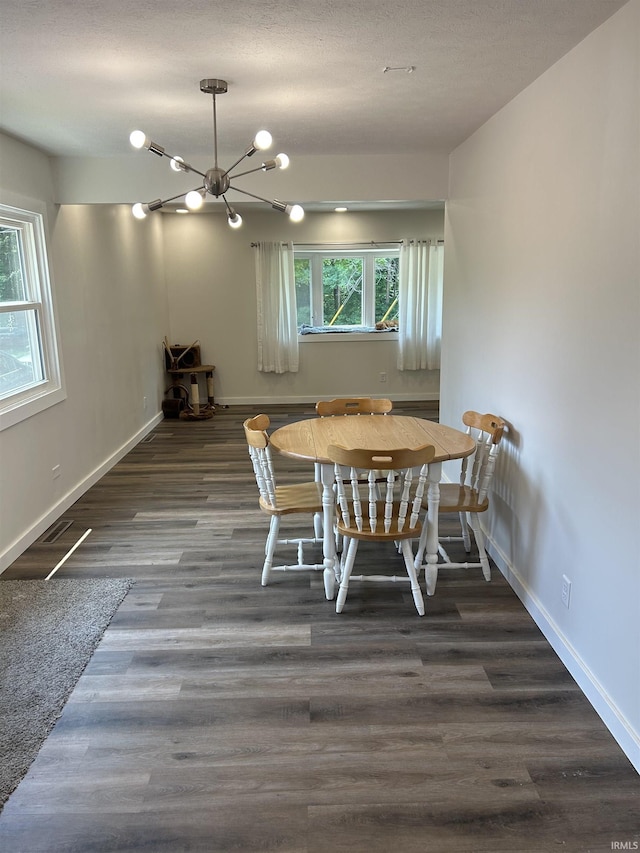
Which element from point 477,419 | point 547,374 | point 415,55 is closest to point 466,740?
point 547,374

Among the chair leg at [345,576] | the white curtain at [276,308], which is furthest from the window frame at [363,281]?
the chair leg at [345,576]

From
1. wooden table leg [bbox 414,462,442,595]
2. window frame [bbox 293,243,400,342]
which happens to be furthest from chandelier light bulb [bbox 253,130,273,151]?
window frame [bbox 293,243,400,342]

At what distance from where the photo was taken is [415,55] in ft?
7.41

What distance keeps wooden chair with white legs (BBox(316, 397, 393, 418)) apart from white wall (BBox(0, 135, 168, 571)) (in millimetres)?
1829

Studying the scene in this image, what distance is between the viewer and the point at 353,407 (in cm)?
404

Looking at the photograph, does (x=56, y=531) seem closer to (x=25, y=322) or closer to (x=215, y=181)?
(x=25, y=322)

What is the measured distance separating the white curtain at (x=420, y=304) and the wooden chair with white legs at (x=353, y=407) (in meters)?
3.58

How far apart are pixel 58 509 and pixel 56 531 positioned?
286 mm

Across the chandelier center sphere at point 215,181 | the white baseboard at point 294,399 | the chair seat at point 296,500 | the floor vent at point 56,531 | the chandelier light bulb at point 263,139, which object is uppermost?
the chandelier light bulb at point 263,139

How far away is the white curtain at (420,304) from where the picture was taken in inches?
285

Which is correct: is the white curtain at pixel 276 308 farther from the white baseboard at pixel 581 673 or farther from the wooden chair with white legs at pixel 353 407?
the white baseboard at pixel 581 673

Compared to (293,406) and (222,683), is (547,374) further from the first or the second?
(293,406)

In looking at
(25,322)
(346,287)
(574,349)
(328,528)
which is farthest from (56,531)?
(346,287)

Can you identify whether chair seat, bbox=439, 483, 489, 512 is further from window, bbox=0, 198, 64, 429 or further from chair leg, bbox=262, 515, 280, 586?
window, bbox=0, 198, 64, 429
